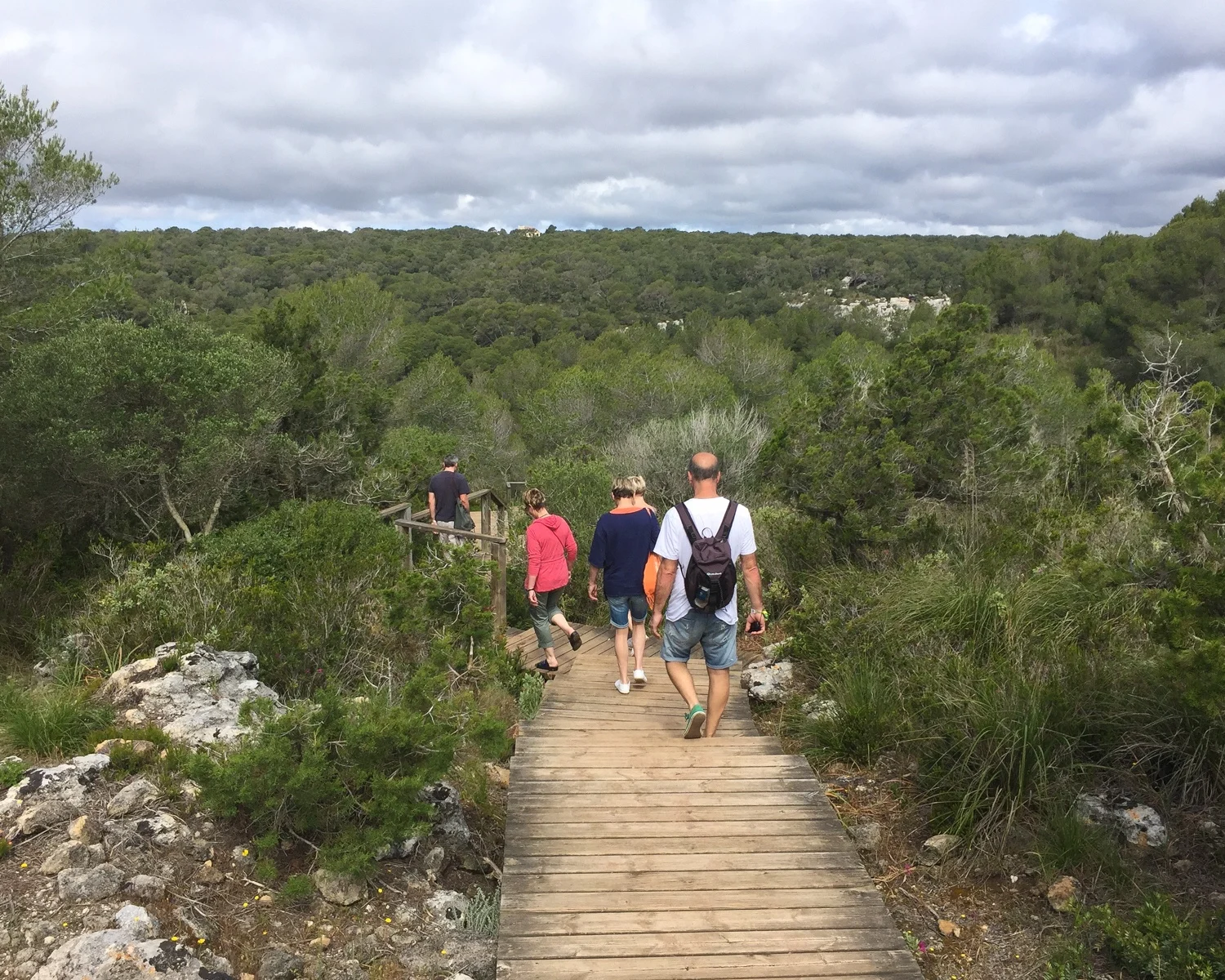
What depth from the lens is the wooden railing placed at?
7.29m

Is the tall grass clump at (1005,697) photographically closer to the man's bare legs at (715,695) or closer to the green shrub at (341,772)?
the man's bare legs at (715,695)

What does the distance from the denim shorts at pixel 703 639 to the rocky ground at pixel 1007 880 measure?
3.64ft

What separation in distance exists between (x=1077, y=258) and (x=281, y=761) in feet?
149

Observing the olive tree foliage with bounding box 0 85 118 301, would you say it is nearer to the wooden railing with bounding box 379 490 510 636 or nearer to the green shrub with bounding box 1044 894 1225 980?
the wooden railing with bounding box 379 490 510 636

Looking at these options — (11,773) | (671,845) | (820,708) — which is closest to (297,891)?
(671,845)

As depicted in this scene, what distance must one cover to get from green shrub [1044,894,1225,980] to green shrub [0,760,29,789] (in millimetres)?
4651

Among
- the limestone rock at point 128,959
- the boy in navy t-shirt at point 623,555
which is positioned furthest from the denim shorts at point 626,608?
the limestone rock at point 128,959

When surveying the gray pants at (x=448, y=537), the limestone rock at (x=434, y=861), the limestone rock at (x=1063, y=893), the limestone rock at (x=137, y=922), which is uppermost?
the gray pants at (x=448, y=537)

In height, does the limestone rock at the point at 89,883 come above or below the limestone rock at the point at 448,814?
above

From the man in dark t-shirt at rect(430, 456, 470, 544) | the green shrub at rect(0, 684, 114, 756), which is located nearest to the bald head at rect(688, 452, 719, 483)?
the green shrub at rect(0, 684, 114, 756)

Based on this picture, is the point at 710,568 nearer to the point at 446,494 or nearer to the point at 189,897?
the point at 189,897

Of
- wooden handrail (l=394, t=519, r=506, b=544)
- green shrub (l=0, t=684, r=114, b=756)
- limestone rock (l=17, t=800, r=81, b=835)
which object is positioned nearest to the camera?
limestone rock (l=17, t=800, r=81, b=835)

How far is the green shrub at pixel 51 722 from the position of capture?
467 cm

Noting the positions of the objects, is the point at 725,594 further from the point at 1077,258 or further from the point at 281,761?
the point at 1077,258
